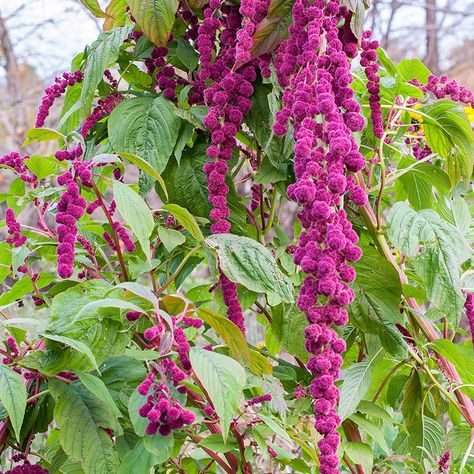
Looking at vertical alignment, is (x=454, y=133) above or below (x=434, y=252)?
above

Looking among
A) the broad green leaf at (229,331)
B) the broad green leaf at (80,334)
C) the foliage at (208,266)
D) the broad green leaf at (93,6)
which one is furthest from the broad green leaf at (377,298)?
the broad green leaf at (93,6)

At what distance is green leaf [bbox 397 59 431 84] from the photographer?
129 cm

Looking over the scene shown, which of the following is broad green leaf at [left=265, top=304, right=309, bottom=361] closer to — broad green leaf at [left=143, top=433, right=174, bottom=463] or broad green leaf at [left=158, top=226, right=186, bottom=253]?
broad green leaf at [left=158, top=226, right=186, bottom=253]

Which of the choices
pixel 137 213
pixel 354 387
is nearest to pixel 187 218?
pixel 137 213

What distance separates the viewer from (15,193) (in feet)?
3.94

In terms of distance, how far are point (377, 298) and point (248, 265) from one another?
0.25 meters

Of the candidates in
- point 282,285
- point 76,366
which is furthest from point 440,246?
point 76,366

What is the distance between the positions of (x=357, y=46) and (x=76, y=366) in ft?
1.91

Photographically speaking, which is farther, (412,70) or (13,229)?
(412,70)

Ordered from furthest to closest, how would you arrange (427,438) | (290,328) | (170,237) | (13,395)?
(427,438) < (290,328) < (170,237) < (13,395)

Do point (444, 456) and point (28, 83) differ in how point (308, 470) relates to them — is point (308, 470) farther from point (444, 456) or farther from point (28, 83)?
point (28, 83)

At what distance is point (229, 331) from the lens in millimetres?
822

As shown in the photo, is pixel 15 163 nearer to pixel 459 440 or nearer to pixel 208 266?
pixel 208 266

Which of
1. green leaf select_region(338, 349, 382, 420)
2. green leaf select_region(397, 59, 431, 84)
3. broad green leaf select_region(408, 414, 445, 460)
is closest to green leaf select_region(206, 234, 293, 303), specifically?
green leaf select_region(338, 349, 382, 420)
